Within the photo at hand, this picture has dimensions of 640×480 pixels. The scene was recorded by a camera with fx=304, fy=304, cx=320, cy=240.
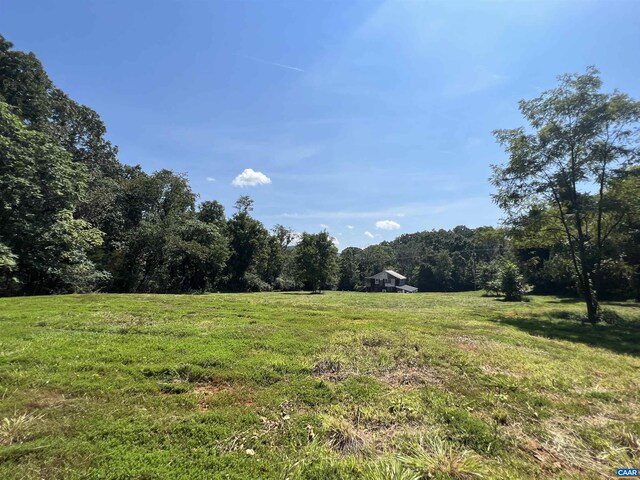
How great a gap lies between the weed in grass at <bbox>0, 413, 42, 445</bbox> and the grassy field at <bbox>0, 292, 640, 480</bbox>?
0.05ft

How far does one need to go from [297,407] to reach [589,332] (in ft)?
45.8

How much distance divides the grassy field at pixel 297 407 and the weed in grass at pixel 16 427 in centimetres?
2

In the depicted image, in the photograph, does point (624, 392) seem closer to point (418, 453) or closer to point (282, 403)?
point (418, 453)

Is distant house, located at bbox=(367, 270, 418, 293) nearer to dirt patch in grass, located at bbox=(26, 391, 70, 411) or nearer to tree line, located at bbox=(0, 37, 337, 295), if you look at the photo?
tree line, located at bbox=(0, 37, 337, 295)

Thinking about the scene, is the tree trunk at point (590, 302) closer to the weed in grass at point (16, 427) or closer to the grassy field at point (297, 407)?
the grassy field at point (297, 407)

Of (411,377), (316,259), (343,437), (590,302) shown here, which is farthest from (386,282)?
(343,437)

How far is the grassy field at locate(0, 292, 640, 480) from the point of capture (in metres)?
2.97

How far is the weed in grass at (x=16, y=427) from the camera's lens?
304 cm

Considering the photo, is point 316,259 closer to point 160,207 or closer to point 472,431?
point 160,207

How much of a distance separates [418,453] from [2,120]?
77.4 feet

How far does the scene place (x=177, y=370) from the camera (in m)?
5.12

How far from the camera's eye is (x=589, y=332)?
12312 millimetres

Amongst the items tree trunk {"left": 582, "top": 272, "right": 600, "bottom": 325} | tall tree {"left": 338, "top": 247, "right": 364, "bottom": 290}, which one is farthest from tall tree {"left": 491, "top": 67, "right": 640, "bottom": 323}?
tall tree {"left": 338, "top": 247, "right": 364, "bottom": 290}

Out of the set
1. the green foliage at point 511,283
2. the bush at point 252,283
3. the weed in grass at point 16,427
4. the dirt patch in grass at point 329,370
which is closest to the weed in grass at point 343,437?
the dirt patch in grass at point 329,370
